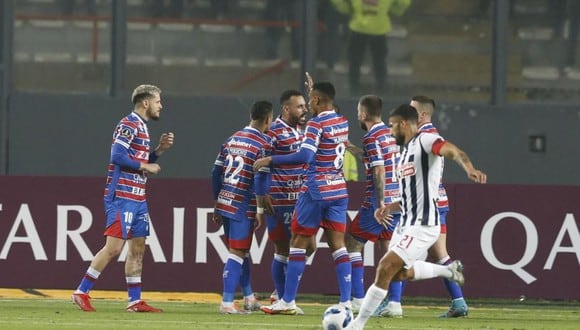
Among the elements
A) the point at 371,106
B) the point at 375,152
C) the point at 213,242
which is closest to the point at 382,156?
the point at 375,152

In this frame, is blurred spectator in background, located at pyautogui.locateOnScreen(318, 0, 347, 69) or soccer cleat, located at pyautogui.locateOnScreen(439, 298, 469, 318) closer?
soccer cleat, located at pyautogui.locateOnScreen(439, 298, 469, 318)

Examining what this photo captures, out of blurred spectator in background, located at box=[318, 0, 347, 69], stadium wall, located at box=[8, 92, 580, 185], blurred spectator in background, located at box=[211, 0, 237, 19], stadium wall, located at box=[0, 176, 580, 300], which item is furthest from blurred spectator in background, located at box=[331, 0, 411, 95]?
stadium wall, located at box=[0, 176, 580, 300]

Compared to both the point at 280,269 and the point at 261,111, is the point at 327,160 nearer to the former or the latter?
the point at 261,111

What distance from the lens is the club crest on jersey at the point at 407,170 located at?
1395cm

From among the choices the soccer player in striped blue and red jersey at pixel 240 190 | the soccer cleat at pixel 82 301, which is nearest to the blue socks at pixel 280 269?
the soccer player in striped blue and red jersey at pixel 240 190

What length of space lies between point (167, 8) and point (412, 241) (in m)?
10.8

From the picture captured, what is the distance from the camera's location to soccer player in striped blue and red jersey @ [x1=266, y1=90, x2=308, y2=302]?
16406 mm

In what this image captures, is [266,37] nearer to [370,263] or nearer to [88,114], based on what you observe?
[88,114]

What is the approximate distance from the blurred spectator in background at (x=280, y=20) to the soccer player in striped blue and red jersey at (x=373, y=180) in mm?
7721

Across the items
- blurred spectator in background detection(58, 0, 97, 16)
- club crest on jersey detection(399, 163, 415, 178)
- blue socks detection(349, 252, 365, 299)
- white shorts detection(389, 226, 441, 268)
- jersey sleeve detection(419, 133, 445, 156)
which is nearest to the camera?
white shorts detection(389, 226, 441, 268)

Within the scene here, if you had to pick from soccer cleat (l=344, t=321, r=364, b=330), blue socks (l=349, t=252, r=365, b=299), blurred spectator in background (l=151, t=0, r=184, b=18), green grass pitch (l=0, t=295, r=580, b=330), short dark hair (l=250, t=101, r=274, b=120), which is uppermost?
blurred spectator in background (l=151, t=0, r=184, b=18)

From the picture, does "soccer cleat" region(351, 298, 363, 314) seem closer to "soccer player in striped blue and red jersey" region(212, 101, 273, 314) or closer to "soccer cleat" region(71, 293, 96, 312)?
"soccer player in striped blue and red jersey" region(212, 101, 273, 314)

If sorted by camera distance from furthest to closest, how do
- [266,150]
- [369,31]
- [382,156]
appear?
[369,31], [266,150], [382,156]

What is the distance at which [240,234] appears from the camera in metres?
16.1
